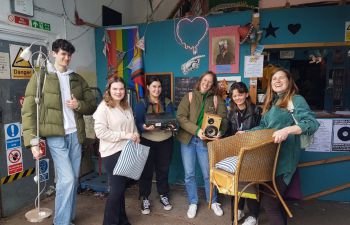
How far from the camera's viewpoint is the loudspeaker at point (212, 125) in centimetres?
271

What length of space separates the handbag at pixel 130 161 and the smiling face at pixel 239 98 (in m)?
1.02

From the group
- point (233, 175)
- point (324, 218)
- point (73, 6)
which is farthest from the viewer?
point (73, 6)

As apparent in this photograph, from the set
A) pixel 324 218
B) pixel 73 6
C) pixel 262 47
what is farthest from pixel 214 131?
pixel 73 6

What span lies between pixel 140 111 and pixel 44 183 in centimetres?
155

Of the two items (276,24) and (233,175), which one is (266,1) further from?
(233,175)

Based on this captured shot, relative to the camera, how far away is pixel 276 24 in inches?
129

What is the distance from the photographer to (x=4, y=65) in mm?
2828

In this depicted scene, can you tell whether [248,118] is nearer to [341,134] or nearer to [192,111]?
[192,111]

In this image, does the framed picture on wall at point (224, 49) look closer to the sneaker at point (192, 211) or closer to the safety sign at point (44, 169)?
the sneaker at point (192, 211)

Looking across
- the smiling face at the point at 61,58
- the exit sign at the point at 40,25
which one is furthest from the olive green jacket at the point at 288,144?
the exit sign at the point at 40,25

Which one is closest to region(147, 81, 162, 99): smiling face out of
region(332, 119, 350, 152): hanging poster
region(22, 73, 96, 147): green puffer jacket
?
region(22, 73, 96, 147): green puffer jacket

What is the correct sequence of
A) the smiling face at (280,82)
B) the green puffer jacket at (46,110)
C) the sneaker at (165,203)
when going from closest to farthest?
1. the smiling face at (280,82)
2. the green puffer jacket at (46,110)
3. the sneaker at (165,203)

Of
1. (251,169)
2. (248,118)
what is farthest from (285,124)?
(248,118)

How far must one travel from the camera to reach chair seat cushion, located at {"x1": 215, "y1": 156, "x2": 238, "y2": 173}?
6.74 ft
